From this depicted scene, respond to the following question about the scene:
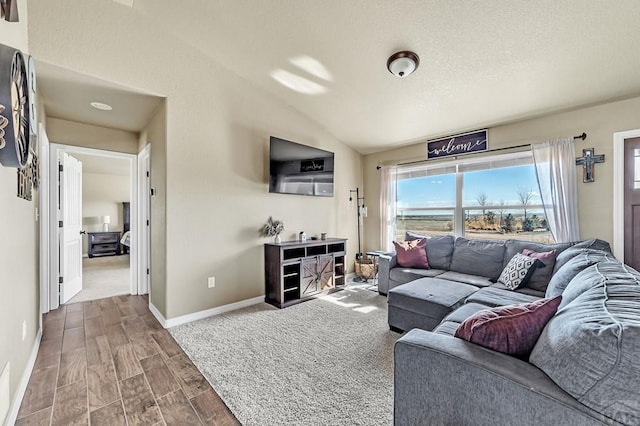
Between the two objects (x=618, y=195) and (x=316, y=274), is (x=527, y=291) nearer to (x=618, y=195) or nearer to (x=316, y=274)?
(x=618, y=195)

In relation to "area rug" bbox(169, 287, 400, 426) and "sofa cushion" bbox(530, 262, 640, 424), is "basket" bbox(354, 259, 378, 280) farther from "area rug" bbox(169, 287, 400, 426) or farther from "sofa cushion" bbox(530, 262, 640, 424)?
"sofa cushion" bbox(530, 262, 640, 424)

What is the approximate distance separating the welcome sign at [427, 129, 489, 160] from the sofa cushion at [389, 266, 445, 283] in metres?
1.79

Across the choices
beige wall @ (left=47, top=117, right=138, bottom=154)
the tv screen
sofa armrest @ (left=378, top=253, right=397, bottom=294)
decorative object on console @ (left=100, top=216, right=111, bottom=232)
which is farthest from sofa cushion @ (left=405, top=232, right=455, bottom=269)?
decorative object on console @ (left=100, top=216, right=111, bottom=232)

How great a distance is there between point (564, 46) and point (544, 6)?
531mm

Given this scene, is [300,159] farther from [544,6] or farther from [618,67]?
[618,67]

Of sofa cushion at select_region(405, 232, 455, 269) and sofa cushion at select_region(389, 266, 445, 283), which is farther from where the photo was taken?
sofa cushion at select_region(405, 232, 455, 269)

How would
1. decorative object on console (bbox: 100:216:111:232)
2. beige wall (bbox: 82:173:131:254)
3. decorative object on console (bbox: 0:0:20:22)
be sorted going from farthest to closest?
decorative object on console (bbox: 100:216:111:232) → beige wall (bbox: 82:173:131:254) → decorative object on console (bbox: 0:0:20:22)

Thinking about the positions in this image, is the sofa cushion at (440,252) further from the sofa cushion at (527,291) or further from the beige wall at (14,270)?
the beige wall at (14,270)

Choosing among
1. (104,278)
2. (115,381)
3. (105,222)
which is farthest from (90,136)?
(105,222)

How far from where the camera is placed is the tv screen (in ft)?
12.2

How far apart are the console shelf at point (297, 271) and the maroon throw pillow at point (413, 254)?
0.96 meters

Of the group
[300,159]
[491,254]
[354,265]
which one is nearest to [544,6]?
[491,254]

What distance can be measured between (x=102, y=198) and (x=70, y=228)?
4.57 m

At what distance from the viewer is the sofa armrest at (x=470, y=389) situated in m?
0.90
